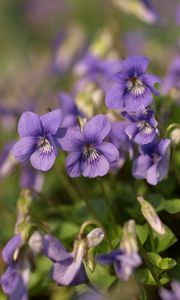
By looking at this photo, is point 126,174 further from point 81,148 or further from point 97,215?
point 81,148

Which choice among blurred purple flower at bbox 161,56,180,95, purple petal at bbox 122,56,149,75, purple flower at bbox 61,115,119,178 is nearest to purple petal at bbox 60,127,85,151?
purple flower at bbox 61,115,119,178

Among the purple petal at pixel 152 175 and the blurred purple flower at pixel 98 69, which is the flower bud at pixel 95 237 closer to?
the purple petal at pixel 152 175

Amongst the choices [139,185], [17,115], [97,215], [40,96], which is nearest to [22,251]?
[97,215]

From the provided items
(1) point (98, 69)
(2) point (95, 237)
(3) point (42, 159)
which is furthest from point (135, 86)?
(1) point (98, 69)

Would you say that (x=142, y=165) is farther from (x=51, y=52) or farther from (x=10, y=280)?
(x=51, y=52)

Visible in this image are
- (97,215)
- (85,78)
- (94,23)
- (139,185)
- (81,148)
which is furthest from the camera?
(94,23)

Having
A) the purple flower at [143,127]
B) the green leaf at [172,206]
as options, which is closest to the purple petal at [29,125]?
the purple flower at [143,127]
